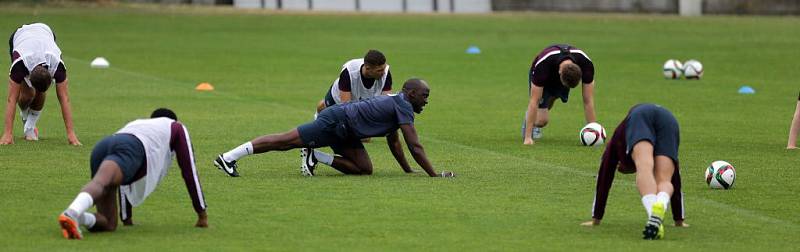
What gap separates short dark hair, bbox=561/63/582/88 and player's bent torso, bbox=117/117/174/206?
8.14 m

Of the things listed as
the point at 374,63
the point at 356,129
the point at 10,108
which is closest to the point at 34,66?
the point at 10,108

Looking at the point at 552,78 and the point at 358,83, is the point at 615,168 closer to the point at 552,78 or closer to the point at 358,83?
the point at 358,83

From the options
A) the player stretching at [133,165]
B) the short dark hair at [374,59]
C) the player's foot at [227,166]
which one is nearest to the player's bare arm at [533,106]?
the short dark hair at [374,59]

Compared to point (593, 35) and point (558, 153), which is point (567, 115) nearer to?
point (558, 153)

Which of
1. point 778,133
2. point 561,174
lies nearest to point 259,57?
point 778,133

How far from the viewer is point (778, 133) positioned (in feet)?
82.5

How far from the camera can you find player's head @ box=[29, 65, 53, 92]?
1962 centimetres

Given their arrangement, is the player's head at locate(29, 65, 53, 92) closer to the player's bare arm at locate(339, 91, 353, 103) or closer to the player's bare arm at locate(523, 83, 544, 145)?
the player's bare arm at locate(339, 91, 353, 103)

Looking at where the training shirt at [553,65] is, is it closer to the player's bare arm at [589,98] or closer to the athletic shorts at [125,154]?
the player's bare arm at [589,98]

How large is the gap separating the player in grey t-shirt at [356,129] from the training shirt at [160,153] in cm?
399

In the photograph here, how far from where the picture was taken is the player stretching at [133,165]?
42.4 ft

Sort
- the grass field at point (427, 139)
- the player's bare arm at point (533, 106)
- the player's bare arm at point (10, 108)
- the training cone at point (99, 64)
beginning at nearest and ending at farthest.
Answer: the grass field at point (427, 139), the player's bare arm at point (10, 108), the player's bare arm at point (533, 106), the training cone at point (99, 64)

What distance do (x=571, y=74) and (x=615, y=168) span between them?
251 inches

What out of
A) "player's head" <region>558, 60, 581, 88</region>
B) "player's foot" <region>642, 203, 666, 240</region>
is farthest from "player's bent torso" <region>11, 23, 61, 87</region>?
"player's foot" <region>642, 203, 666, 240</region>
